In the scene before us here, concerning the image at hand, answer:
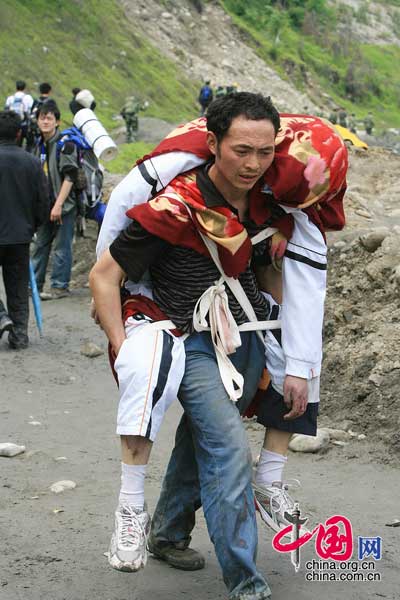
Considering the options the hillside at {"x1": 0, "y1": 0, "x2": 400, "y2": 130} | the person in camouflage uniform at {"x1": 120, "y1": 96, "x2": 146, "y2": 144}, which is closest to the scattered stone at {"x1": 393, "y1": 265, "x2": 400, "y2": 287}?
the person in camouflage uniform at {"x1": 120, "y1": 96, "x2": 146, "y2": 144}

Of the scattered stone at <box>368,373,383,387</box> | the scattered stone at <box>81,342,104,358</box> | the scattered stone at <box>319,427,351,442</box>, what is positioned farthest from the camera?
the scattered stone at <box>81,342,104,358</box>

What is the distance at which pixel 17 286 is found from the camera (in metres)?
9.53

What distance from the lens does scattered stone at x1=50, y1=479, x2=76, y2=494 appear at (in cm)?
572

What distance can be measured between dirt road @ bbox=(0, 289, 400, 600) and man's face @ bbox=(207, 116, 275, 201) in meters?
1.67

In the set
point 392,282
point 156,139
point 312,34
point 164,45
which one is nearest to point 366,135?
point 164,45

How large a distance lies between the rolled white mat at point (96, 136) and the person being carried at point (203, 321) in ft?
23.4

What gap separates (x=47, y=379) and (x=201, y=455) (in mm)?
4990

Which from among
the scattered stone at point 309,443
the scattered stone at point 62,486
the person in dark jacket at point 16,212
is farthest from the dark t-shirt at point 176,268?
the person in dark jacket at point 16,212

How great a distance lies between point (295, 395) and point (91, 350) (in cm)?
580

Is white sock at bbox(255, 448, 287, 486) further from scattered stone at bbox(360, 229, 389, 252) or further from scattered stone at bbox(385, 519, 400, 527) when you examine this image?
scattered stone at bbox(360, 229, 389, 252)

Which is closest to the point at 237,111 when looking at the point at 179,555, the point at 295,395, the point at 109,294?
the point at 109,294

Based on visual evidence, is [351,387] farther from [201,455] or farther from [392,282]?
[201,455]

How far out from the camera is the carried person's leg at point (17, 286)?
31.1 ft

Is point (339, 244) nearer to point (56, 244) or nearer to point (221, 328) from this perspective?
point (56, 244)
